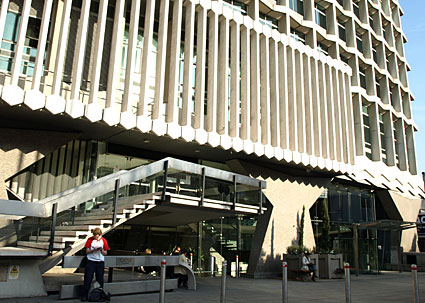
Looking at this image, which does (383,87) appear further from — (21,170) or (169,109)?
(21,170)

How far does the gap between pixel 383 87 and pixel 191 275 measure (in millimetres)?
30092

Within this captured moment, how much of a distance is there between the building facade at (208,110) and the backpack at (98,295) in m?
2.95

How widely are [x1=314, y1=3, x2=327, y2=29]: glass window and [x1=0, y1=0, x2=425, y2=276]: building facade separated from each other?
0.50 ft

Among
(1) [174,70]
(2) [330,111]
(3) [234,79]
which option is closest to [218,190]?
(1) [174,70]

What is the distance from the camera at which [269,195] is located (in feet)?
76.0

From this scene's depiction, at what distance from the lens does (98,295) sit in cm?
1029

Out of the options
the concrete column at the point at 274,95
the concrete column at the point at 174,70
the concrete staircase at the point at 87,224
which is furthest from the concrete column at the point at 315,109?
the concrete staircase at the point at 87,224

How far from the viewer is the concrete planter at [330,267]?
22.3 m

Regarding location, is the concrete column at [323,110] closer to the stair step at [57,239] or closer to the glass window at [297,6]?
the glass window at [297,6]

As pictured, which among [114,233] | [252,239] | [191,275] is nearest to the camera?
[191,275]

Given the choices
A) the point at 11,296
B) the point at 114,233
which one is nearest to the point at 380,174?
the point at 114,233

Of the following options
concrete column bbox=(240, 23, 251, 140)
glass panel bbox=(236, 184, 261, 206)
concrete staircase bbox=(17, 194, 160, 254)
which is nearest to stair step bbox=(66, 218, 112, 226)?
concrete staircase bbox=(17, 194, 160, 254)

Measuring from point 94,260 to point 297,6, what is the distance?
2667cm

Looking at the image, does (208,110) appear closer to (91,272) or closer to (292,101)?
(292,101)
